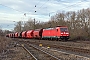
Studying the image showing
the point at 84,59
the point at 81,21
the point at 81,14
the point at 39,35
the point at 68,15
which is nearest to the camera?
the point at 84,59

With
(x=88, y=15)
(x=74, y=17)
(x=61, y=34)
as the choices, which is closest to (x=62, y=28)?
(x=61, y=34)

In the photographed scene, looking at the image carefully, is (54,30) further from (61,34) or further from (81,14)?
(81,14)

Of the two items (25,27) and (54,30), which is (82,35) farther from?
(25,27)

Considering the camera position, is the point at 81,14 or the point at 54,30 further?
the point at 81,14

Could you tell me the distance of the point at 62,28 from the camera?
39812 millimetres

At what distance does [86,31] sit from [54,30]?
475 inches

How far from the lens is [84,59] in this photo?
41.0 feet

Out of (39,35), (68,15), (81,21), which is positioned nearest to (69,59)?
(39,35)

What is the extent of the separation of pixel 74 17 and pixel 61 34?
40834mm

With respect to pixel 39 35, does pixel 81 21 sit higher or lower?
higher

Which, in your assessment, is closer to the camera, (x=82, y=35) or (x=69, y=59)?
(x=69, y=59)

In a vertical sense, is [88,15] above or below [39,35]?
above

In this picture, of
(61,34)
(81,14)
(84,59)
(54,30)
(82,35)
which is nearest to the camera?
(84,59)

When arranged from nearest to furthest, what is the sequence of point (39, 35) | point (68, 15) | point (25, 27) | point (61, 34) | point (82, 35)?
point (61, 34) < point (82, 35) < point (39, 35) < point (68, 15) < point (25, 27)
